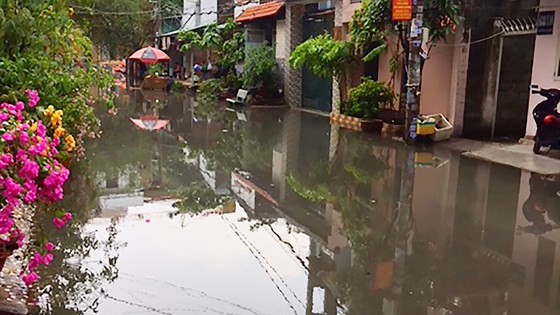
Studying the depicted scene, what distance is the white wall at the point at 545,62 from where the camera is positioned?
11.2m

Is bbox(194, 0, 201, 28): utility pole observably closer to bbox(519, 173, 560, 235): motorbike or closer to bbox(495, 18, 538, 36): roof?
bbox(495, 18, 538, 36): roof

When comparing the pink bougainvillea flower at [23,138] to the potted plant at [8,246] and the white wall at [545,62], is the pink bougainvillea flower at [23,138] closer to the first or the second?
the potted plant at [8,246]

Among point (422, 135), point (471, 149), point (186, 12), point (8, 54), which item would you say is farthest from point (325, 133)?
point (186, 12)

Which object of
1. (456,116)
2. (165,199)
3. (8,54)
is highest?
(8,54)

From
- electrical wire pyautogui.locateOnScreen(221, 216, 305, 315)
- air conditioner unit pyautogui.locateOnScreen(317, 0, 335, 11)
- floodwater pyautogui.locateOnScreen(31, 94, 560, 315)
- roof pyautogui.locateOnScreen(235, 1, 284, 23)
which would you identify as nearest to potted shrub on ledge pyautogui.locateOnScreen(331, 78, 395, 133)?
floodwater pyautogui.locateOnScreen(31, 94, 560, 315)

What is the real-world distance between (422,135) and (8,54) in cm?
876

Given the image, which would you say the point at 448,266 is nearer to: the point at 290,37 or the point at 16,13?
the point at 16,13

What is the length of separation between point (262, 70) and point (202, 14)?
1264 centimetres

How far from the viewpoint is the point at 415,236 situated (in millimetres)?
6426

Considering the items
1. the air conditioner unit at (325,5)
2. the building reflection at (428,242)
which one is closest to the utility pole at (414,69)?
the building reflection at (428,242)

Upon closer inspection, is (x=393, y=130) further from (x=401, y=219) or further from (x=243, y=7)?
(x=243, y=7)

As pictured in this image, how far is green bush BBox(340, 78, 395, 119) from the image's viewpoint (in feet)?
49.0

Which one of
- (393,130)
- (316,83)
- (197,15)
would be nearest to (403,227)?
(393,130)

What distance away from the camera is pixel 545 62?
37.6 ft
